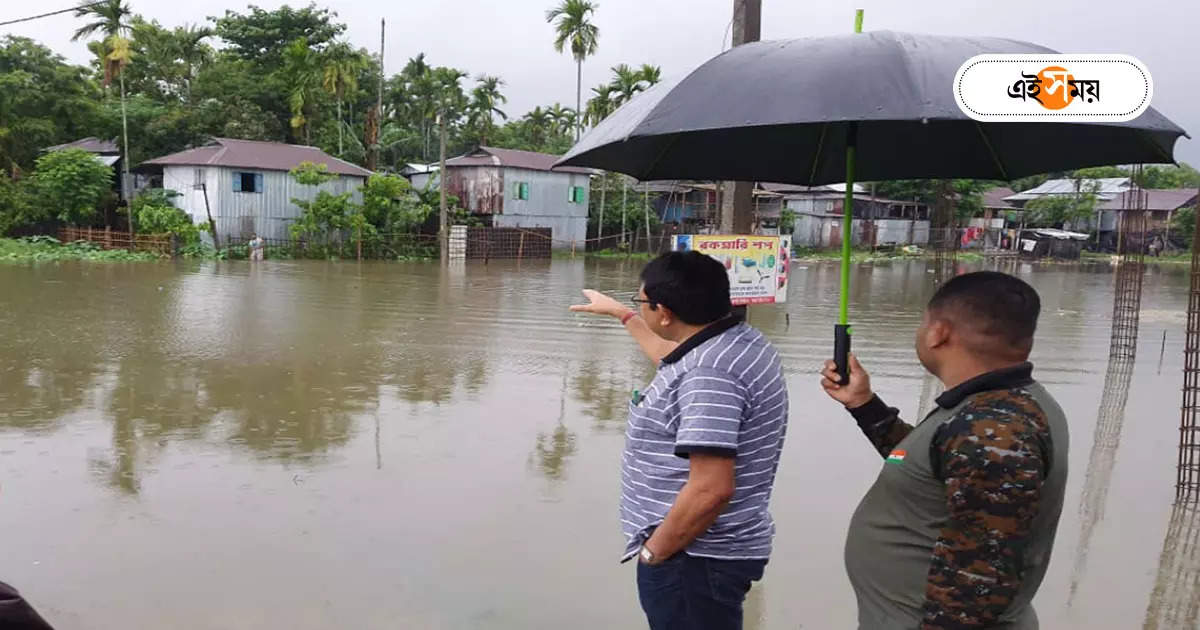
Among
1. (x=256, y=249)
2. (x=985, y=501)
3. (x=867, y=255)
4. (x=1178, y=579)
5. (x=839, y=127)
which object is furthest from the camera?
(x=867, y=255)

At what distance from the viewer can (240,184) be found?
2900 cm

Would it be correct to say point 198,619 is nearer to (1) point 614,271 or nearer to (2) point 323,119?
(1) point 614,271

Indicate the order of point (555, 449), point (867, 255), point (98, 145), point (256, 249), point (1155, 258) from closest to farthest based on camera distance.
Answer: point (555, 449) < point (256, 249) < point (98, 145) < point (867, 255) < point (1155, 258)

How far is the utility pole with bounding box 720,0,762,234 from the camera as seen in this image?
5.21 meters

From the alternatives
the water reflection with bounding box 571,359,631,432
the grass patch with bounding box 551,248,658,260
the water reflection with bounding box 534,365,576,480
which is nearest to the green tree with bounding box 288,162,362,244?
the grass patch with bounding box 551,248,658,260

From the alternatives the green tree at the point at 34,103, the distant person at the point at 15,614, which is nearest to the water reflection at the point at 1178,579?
the distant person at the point at 15,614

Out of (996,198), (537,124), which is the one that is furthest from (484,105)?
(996,198)

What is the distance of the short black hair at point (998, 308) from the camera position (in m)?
1.78

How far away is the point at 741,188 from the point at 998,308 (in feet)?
13.0

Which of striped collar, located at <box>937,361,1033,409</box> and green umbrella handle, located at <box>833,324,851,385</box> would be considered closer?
striped collar, located at <box>937,361,1033,409</box>

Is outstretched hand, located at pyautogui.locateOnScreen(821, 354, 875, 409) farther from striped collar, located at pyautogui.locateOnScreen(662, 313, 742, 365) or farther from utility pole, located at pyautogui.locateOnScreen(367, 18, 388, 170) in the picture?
utility pole, located at pyautogui.locateOnScreen(367, 18, 388, 170)

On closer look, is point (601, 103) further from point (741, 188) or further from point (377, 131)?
point (741, 188)

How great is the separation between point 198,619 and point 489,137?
1762 inches
